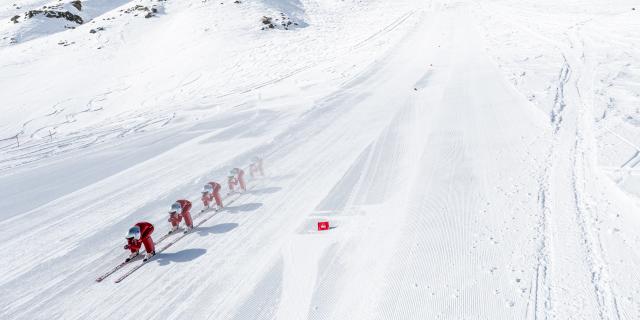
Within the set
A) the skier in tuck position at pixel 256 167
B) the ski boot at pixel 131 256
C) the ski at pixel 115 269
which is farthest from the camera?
the skier in tuck position at pixel 256 167

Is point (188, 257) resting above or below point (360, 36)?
below

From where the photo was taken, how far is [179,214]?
772cm

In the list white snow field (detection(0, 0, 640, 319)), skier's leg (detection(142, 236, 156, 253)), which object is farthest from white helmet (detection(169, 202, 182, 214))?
skier's leg (detection(142, 236, 156, 253))

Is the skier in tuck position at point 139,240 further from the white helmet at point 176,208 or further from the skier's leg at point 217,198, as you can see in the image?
the skier's leg at point 217,198

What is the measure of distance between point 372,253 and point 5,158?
44.9ft

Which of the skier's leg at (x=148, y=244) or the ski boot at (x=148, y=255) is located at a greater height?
the skier's leg at (x=148, y=244)

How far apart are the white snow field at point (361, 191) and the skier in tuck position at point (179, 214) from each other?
13.2 inches

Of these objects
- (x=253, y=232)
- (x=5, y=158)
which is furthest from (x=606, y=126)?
(x=5, y=158)

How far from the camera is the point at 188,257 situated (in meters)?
6.85

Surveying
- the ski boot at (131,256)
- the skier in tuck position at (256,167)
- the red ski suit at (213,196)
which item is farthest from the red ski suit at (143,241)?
the skier in tuck position at (256,167)

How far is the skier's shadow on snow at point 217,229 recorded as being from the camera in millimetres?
7633

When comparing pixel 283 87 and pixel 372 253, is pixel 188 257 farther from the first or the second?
pixel 283 87

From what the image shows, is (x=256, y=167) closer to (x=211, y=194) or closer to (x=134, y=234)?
(x=211, y=194)

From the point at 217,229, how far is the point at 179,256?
981 millimetres
